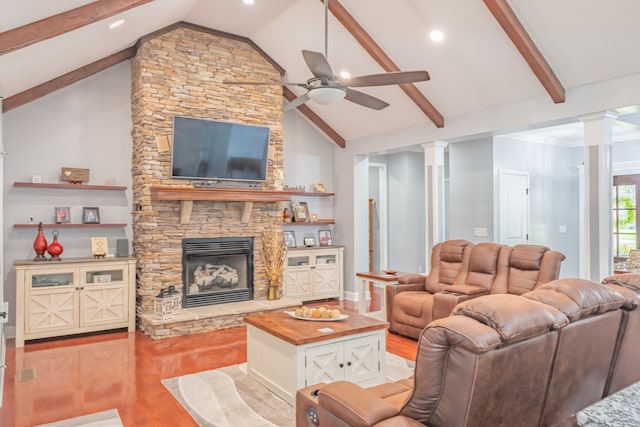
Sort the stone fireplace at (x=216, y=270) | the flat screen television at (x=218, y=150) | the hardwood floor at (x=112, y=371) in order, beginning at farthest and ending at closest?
the stone fireplace at (x=216, y=270) < the flat screen television at (x=218, y=150) < the hardwood floor at (x=112, y=371)

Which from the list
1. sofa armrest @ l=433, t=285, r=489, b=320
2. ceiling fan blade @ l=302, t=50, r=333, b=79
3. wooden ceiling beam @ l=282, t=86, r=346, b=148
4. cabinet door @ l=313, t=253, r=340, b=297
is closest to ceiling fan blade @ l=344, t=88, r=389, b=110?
ceiling fan blade @ l=302, t=50, r=333, b=79

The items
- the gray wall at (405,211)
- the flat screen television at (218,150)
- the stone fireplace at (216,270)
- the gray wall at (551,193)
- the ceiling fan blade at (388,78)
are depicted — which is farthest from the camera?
the gray wall at (405,211)

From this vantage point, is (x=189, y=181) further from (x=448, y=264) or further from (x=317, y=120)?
(x=448, y=264)

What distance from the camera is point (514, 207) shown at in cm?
720

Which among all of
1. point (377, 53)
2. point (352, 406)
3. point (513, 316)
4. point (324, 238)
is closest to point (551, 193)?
point (324, 238)

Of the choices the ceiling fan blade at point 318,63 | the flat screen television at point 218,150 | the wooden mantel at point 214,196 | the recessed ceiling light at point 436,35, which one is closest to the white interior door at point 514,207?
the recessed ceiling light at point 436,35

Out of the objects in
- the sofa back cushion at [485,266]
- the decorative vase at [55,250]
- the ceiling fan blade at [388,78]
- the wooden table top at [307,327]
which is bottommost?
the wooden table top at [307,327]

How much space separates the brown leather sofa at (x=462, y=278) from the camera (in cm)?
462

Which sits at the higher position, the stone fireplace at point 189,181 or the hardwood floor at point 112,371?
the stone fireplace at point 189,181

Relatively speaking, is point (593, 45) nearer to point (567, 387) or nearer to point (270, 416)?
point (567, 387)

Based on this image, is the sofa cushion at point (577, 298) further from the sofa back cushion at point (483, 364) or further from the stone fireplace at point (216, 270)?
the stone fireplace at point (216, 270)

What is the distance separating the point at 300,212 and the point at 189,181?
216cm

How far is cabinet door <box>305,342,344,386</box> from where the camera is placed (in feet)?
10.6

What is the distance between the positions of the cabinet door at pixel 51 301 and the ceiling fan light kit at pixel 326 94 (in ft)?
11.5
